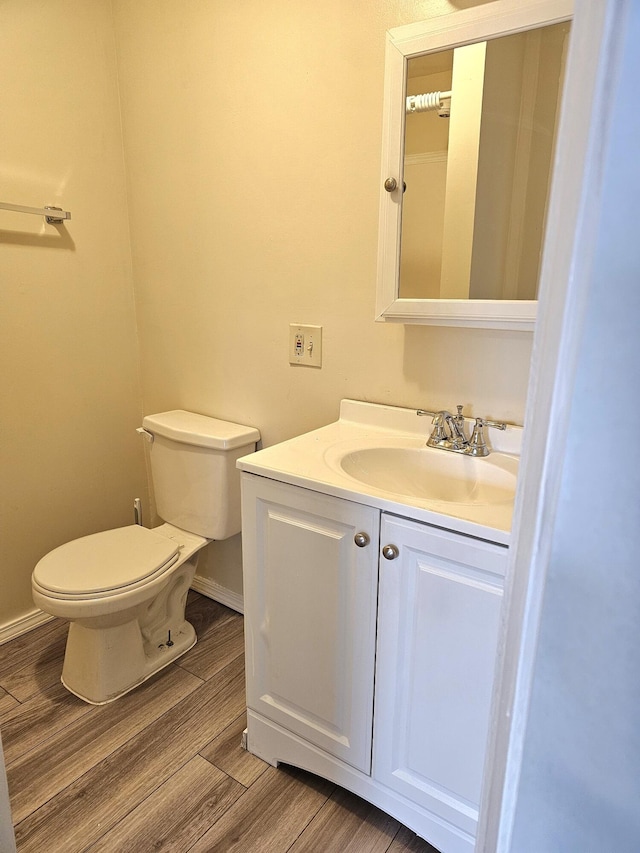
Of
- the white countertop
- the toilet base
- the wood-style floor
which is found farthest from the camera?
the toilet base

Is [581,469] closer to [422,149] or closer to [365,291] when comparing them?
[422,149]

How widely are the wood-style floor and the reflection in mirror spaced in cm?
128

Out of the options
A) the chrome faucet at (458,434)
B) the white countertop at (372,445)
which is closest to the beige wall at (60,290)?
the white countertop at (372,445)

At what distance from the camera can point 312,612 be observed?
1.25m

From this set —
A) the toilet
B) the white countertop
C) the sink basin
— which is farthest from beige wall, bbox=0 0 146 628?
the sink basin

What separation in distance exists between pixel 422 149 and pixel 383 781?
4.76 feet

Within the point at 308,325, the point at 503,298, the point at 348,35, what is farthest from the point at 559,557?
the point at 348,35

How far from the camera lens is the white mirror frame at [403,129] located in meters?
1.07

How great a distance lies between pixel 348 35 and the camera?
4.58 ft

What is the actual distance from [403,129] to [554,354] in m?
1.12

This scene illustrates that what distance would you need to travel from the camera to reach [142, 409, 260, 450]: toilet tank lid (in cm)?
174

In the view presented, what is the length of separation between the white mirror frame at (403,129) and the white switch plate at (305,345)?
0.31 m

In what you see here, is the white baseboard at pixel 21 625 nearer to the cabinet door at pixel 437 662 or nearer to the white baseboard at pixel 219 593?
the white baseboard at pixel 219 593

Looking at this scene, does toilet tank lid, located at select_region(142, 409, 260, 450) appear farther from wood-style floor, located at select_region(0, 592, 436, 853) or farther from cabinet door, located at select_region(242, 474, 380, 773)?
wood-style floor, located at select_region(0, 592, 436, 853)
